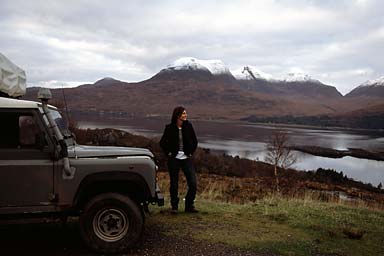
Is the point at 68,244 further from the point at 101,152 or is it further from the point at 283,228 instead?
the point at 283,228

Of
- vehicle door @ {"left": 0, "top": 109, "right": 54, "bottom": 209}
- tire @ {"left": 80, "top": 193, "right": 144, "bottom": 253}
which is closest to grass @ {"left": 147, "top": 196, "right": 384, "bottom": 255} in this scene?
tire @ {"left": 80, "top": 193, "right": 144, "bottom": 253}

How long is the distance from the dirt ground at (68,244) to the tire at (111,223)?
0.19 metres

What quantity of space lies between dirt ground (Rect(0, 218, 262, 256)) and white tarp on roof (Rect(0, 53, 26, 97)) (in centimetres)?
216

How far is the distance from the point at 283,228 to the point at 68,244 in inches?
149

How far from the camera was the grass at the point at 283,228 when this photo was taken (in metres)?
5.98

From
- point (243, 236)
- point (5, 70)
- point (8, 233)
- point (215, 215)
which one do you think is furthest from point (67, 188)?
point (215, 215)

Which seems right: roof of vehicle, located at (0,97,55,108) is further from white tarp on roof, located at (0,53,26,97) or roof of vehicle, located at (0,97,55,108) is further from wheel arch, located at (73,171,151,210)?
wheel arch, located at (73,171,151,210)

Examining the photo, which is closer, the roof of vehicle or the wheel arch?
the roof of vehicle

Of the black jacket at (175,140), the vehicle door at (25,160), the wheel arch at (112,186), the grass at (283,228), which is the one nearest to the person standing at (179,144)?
the black jacket at (175,140)

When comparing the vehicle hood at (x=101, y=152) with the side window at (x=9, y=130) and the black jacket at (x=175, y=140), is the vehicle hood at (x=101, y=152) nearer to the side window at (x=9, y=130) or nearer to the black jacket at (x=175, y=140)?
the side window at (x=9, y=130)

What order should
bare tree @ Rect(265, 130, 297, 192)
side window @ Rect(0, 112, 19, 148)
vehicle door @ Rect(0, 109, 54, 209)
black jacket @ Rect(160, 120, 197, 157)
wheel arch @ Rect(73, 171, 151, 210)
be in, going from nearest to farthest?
1. vehicle door @ Rect(0, 109, 54, 209)
2. side window @ Rect(0, 112, 19, 148)
3. wheel arch @ Rect(73, 171, 151, 210)
4. black jacket @ Rect(160, 120, 197, 157)
5. bare tree @ Rect(265, 130, 297, 192)

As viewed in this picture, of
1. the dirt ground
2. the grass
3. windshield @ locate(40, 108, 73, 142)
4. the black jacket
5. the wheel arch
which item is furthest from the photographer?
the black jacket

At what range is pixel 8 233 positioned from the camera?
6.14 metres

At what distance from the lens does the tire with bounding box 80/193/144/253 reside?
5.34 metres
